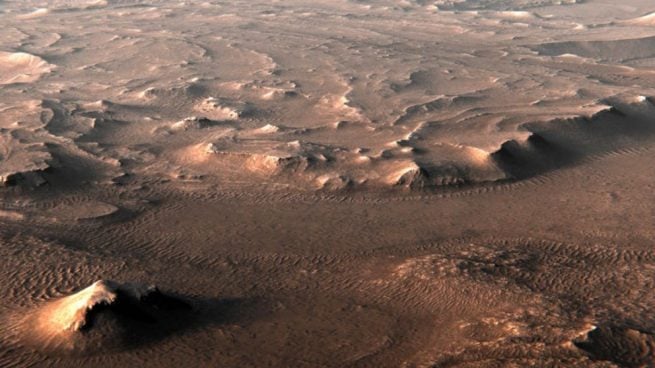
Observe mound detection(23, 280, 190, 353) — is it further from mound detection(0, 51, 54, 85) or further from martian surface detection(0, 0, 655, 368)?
mound detection(0, 51, 54, 85)

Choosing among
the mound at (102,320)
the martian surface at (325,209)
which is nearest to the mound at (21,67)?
the martian surface at (325,209)

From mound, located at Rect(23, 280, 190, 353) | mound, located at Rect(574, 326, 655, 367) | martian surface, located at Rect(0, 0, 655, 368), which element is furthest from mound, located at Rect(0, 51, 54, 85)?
mound, located at Rect(574, 326, 655, 367)

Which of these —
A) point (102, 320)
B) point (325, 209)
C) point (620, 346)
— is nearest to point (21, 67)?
point (325, 209)

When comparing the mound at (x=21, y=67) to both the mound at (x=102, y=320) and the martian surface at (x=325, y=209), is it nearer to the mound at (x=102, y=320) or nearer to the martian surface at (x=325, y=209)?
the martian surface at (x=325, y=209)

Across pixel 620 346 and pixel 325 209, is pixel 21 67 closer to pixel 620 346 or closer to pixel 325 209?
pixel 325 209

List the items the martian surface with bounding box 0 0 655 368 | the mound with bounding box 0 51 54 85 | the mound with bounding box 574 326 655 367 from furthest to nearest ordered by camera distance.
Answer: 1. the mound with bounding box 0 51 54 85
2. the martian surface with bounding box 0 0 655 368
3. the mound with bounding box 574 326 655 367
